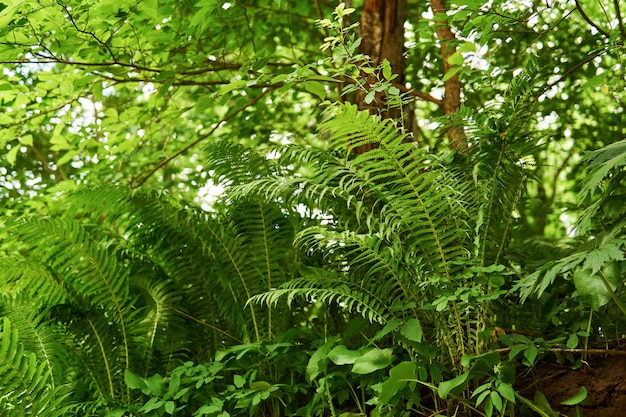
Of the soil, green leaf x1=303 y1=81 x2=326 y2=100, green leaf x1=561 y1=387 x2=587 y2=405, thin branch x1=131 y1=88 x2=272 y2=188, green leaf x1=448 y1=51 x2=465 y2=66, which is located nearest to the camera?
green leaf x1=561 y1=387 x2=587 y2=405

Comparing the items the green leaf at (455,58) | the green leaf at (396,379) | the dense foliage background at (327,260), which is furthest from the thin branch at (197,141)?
the green leaf at (396,379)

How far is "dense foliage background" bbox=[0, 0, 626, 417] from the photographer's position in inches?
88.0

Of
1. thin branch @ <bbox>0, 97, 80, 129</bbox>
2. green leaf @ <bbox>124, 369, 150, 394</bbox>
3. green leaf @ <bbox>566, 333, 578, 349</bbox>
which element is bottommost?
green leaf @ <bbox>566, 333, 578, 349</bbox>

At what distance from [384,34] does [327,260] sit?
4.13 ft

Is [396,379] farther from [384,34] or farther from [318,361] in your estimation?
[384,34]

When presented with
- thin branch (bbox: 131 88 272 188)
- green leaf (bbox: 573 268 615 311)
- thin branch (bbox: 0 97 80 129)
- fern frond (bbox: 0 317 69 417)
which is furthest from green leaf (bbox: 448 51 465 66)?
thin branch (bbox: 0 97 80 129)

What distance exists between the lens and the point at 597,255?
6.15 feet

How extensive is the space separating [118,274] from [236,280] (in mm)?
538

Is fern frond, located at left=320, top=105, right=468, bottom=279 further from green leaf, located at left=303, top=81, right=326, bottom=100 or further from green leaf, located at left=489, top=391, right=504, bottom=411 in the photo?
green leaf, located at left=489, top=391, right=504, bottom=411

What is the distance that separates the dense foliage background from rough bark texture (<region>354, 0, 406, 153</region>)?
0.5 inches

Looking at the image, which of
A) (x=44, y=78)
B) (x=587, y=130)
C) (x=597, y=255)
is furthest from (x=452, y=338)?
(x=587, y=130)

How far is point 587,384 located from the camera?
7.33 ft

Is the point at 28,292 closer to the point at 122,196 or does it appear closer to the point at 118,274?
the point at 118,274

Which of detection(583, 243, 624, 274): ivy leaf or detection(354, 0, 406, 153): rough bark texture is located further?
detection(354, 0, 406, 153): rough bark texture
